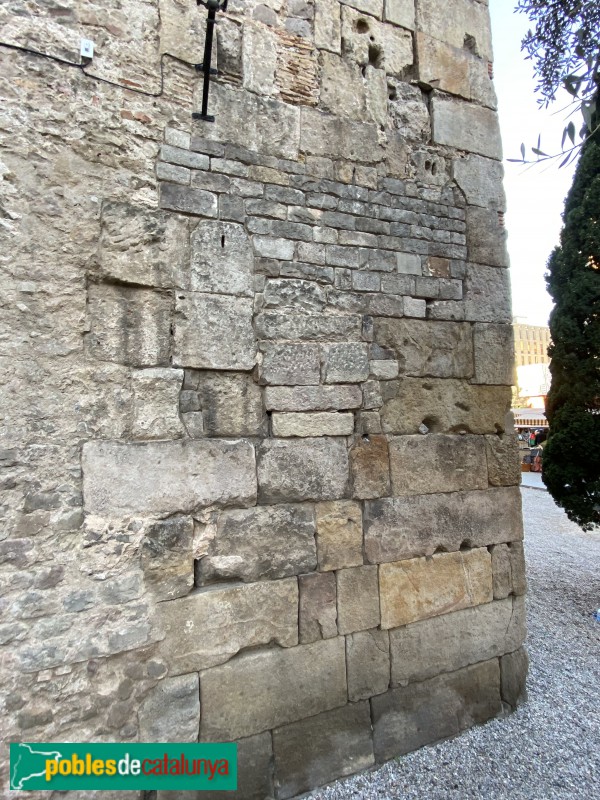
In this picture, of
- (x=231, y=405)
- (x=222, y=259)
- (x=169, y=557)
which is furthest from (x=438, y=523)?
(x=222, y=259)

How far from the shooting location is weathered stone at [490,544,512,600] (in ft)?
9.80

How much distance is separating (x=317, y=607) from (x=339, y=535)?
1.19 feet

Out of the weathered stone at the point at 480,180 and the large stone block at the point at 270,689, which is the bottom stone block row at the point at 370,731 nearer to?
the large stone block at the point at 270,689

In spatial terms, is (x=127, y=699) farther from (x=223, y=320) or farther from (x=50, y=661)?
(x=223, y=320)

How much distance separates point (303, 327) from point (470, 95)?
2.01 meters

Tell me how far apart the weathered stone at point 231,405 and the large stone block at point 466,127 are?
197cm

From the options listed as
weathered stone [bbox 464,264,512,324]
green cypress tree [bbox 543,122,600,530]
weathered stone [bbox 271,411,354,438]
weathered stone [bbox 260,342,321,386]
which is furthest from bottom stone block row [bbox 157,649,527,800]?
green cypress tree [bbox 543,122,600,530]

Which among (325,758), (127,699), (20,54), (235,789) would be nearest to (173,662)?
(127,699)

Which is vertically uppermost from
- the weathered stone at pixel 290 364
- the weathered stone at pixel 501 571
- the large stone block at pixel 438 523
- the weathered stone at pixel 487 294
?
the weathered stone at pixel 487 294

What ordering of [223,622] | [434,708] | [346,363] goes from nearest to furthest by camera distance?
[223,622] < [346,363] < [434,708]

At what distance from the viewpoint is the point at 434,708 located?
2.74 metres

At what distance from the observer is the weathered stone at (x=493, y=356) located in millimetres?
3025

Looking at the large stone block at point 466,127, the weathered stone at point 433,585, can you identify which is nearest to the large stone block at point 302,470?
the weathered stone at point 433,585

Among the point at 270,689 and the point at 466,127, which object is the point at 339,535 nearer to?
the point at 270,689
